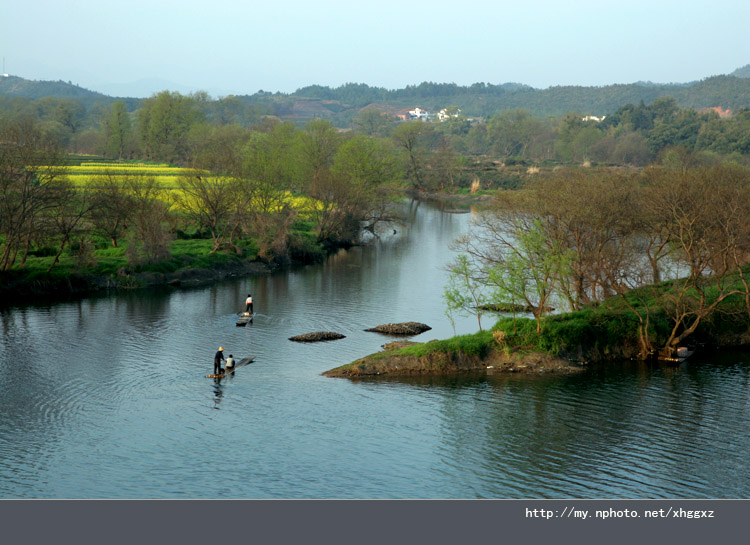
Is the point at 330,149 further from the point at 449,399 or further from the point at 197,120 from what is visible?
the point at 449,399

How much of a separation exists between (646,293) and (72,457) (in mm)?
39045

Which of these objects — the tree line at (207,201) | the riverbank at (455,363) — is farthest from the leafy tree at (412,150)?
the riverbank at (455,363)

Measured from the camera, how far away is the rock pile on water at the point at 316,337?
52531 mm

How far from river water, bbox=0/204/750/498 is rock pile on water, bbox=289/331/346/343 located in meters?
1.20

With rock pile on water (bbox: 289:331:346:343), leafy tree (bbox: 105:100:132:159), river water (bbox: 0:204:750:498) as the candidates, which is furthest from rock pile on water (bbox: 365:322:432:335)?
leafy tree (bbox: 105:100:132:159)

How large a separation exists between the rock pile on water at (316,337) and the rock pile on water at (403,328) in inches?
123

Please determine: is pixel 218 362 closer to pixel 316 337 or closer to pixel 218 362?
pixel 218 362

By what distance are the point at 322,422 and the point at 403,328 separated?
18.8 m

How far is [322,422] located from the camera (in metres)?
36.7

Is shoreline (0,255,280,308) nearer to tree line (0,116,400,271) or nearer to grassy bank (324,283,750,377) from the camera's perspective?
tree line (0,116,400,271)

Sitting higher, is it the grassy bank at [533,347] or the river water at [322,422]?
the grassy bank at [533,347]

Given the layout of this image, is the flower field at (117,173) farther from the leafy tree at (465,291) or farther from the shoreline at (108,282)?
the leafy tree at (465,291)

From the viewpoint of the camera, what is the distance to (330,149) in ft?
391
